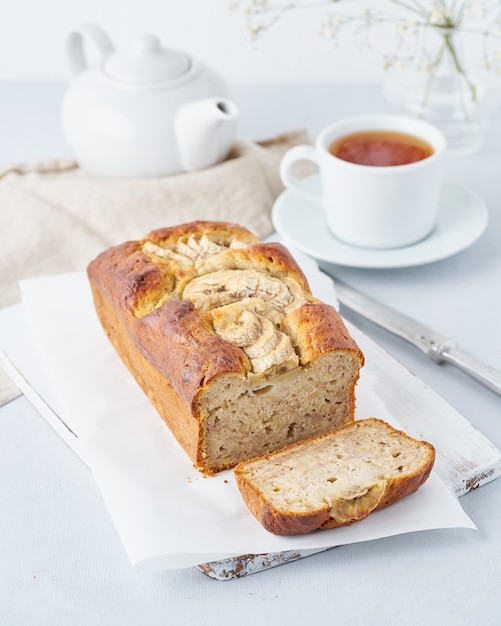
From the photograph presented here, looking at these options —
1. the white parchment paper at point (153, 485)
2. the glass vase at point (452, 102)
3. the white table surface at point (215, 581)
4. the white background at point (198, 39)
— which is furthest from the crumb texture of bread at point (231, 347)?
the white background at point (198, 39)

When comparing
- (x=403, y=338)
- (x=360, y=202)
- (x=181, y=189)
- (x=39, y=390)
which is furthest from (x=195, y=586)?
(x=181, y=189)

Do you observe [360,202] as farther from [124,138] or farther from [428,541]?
[428,541]

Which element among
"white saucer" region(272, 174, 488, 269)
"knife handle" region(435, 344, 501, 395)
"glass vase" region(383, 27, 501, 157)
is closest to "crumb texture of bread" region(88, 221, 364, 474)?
"knife handle" region(435, 344, 501, 395)

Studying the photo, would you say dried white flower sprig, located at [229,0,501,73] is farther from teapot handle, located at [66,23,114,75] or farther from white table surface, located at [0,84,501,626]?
white table surface, located at [0,84,501,626]

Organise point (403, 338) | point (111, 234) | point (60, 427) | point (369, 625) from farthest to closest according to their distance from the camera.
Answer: point (111, 234), point (403, 338), point (60, 427), point (369, 625)

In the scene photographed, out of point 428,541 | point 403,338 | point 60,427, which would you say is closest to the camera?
point 428,541

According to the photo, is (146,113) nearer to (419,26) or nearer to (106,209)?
(106,209)
